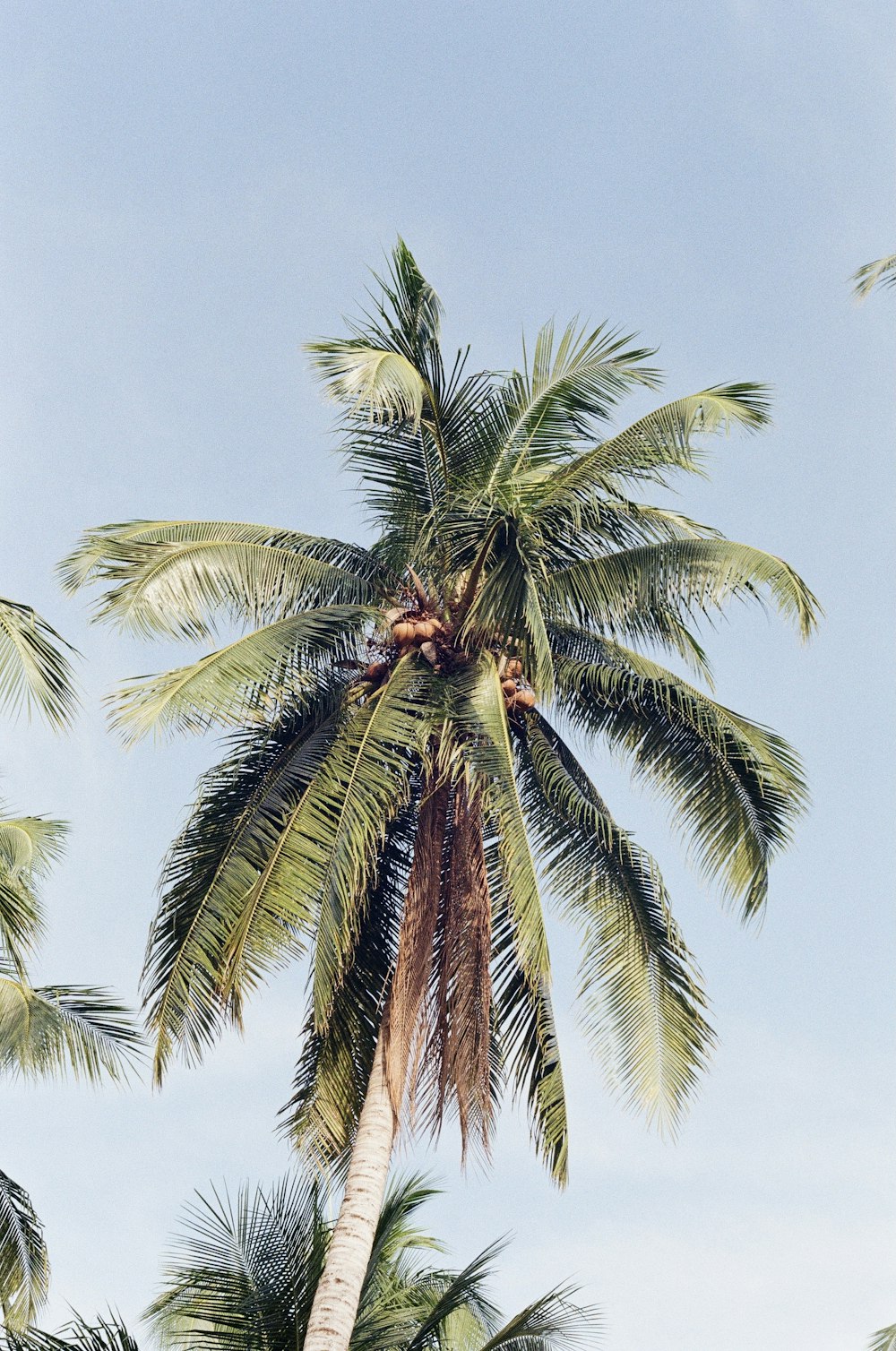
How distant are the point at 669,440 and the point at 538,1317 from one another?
23.9 feet

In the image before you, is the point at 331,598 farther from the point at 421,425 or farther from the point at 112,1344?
the point at 112,1344

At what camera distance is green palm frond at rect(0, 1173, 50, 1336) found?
1447 centimetres

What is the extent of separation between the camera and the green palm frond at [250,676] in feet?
36.4

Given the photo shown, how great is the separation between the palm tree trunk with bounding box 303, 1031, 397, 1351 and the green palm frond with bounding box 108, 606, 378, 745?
2.88m

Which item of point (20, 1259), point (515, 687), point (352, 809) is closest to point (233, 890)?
point (352, 809)

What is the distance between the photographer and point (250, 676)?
11.7 m

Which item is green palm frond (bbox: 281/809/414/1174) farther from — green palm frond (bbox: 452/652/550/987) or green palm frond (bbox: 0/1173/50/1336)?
green palm frond (bbox: 0/1173/50/1336)

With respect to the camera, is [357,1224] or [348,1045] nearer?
[357,1224]

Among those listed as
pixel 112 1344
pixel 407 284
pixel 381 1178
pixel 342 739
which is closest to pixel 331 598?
pixel 342 739

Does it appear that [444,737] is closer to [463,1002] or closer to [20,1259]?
[463,1002]

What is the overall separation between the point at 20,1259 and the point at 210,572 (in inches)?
287

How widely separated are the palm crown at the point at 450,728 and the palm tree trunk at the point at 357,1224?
0.25m

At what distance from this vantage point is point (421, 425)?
1303 centimetres

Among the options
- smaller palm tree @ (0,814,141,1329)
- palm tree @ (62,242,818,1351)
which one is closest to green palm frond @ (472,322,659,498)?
palm tree @ (62,242,818,1351)
